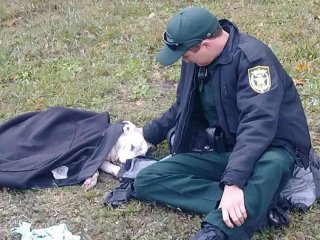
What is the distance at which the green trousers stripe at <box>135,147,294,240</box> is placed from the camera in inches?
141

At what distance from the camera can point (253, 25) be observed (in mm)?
6742

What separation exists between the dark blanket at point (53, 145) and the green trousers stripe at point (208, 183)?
50cm

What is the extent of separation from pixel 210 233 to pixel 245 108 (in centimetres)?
61

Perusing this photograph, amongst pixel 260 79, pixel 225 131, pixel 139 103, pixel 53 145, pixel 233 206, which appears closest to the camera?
pixel 233 206

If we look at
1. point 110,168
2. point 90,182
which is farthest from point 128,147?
point 90,182

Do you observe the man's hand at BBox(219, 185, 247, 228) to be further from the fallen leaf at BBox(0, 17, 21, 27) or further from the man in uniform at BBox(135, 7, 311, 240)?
the fallen leaf at BBox(0, 17, 21, 27)

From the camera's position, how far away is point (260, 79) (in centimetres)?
361

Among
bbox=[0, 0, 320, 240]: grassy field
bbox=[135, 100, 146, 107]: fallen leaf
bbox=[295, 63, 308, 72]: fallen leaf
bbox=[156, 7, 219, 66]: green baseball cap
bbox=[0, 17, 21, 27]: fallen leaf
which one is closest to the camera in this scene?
bbox=[156, 7, 219, 66]: green baseball cap

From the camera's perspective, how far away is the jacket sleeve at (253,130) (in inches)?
139

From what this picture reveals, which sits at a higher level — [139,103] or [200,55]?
[200,55]

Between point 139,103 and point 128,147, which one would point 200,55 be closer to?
point 128,147

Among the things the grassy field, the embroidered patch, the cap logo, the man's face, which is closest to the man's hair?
the man's face

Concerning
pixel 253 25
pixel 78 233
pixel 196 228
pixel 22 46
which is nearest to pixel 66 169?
pixel 78 233

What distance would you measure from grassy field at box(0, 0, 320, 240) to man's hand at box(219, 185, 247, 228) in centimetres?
42
